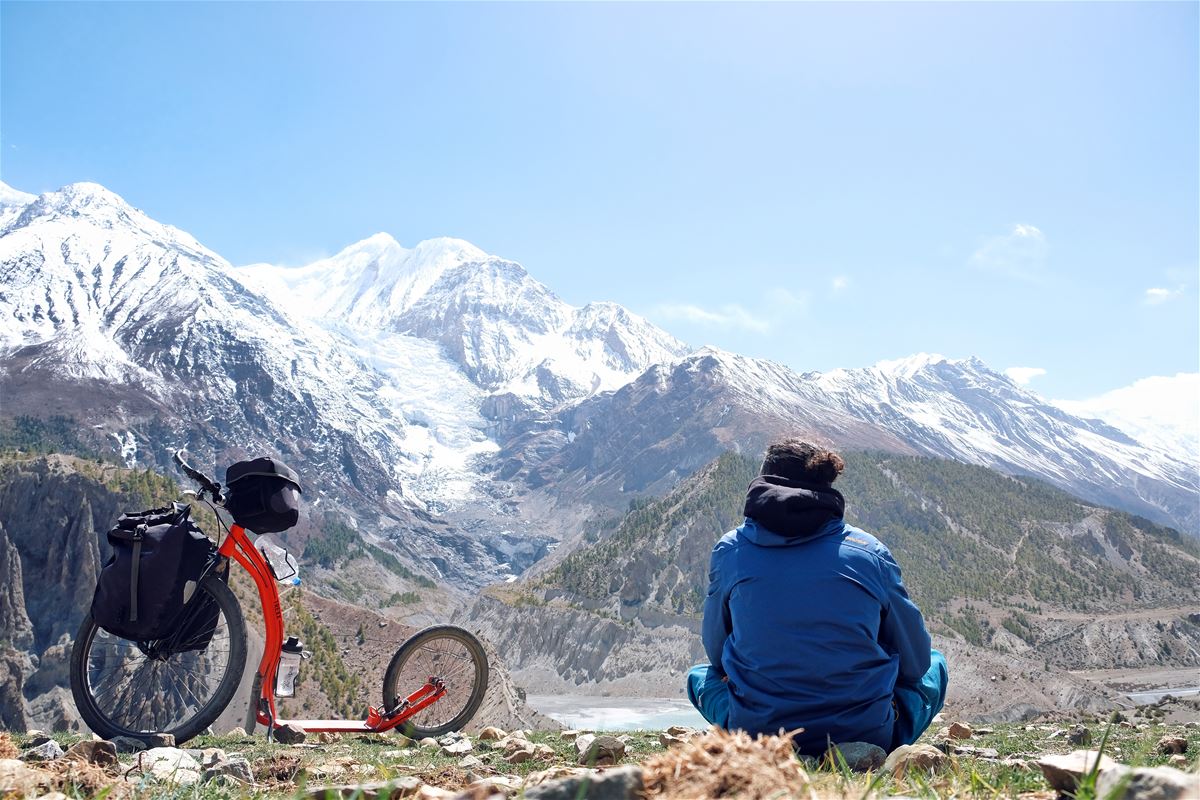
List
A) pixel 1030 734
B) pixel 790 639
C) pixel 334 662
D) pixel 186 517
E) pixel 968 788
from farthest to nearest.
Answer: pixel 334 662, pixel 1030 734, pixel 186 517, pixel 790 639, pixel 968 788

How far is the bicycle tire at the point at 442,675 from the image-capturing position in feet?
23.1

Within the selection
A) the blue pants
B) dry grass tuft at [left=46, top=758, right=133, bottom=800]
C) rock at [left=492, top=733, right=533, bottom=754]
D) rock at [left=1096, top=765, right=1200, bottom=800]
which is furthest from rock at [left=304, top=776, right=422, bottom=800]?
rock at [left=492, top=733, right=533, bottom=754]

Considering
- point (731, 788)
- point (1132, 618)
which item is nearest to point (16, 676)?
point (731, 788)

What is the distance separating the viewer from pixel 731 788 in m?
2.15

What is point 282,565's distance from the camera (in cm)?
659

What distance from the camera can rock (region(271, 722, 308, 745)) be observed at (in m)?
6.36

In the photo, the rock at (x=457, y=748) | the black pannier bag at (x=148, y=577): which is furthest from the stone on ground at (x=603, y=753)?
the black pannier bag at (x=148, y=577)

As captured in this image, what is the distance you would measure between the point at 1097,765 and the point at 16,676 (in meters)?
41.4

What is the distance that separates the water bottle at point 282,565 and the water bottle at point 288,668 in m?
0.49

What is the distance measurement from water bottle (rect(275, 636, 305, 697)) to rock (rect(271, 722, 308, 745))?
269mm

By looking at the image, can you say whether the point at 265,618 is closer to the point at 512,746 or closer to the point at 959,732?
the point at 512,746

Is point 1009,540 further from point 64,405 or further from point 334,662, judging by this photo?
point 64,405

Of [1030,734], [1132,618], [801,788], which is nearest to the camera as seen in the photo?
[801,788]

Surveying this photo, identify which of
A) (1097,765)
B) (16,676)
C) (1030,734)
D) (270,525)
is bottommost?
(16,676)
